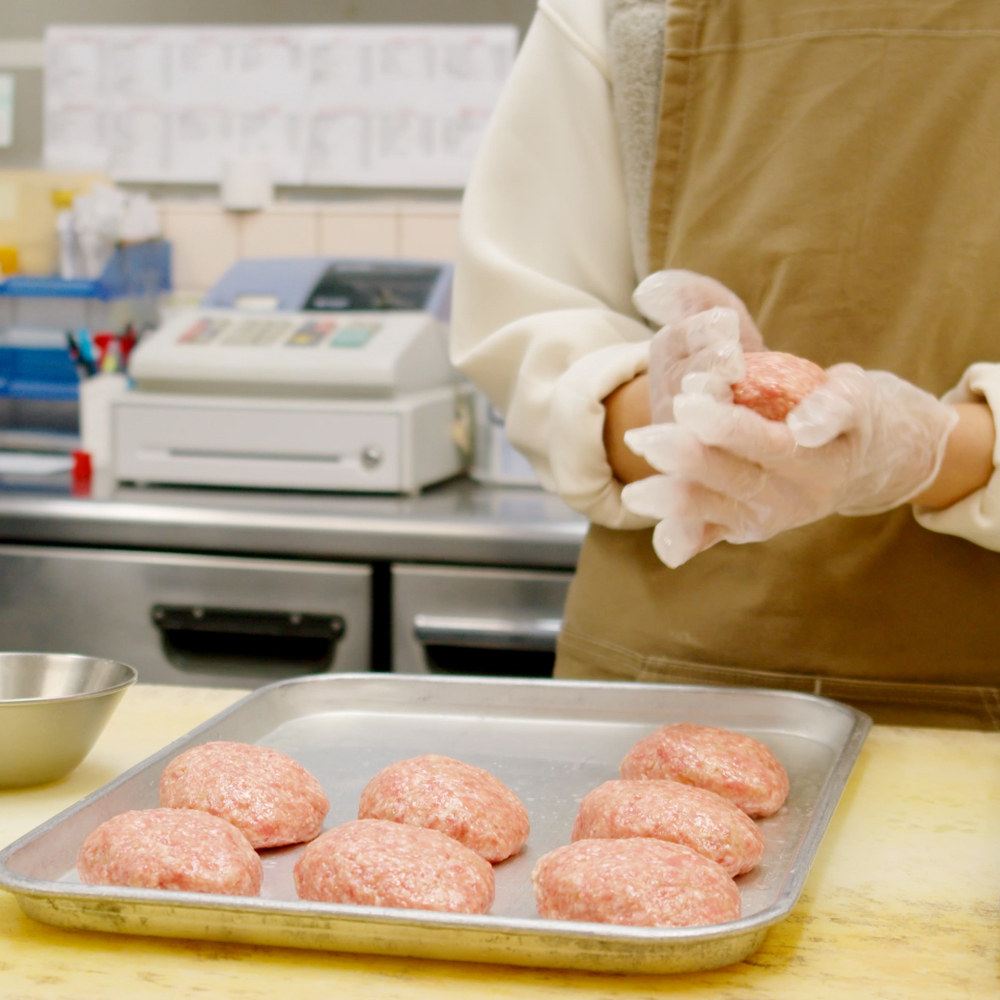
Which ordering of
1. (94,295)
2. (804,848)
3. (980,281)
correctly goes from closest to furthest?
(804,848)
(980,281)
(94,295)

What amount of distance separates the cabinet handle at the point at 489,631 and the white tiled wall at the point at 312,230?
1.09 m

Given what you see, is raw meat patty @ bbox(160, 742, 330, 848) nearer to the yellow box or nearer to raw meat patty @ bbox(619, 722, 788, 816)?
raw meat patty @ bbox(619, 722, 788, 816)

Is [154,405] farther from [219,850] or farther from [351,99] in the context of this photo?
[219,850]

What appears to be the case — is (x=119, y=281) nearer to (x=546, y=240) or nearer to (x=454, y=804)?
(x=546, y=240)

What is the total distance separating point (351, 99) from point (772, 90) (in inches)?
67.9

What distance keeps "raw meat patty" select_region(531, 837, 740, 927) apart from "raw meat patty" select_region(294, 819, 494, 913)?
0.16 feet

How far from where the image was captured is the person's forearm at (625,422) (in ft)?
3.72

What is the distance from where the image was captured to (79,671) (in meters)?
0.98

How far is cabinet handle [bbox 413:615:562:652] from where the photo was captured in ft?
6.31

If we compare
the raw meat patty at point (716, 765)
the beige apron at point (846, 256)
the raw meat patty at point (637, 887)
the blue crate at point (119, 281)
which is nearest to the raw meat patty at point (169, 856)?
the raw meat patty at point (637, 887)

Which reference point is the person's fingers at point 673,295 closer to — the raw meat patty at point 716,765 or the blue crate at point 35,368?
the raw meat patty at point 716,765

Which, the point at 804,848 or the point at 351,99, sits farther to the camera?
Result: the point at 351,99

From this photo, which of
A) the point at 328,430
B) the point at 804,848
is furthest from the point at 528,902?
the point at 328,430

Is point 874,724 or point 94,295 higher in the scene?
point 94,295
